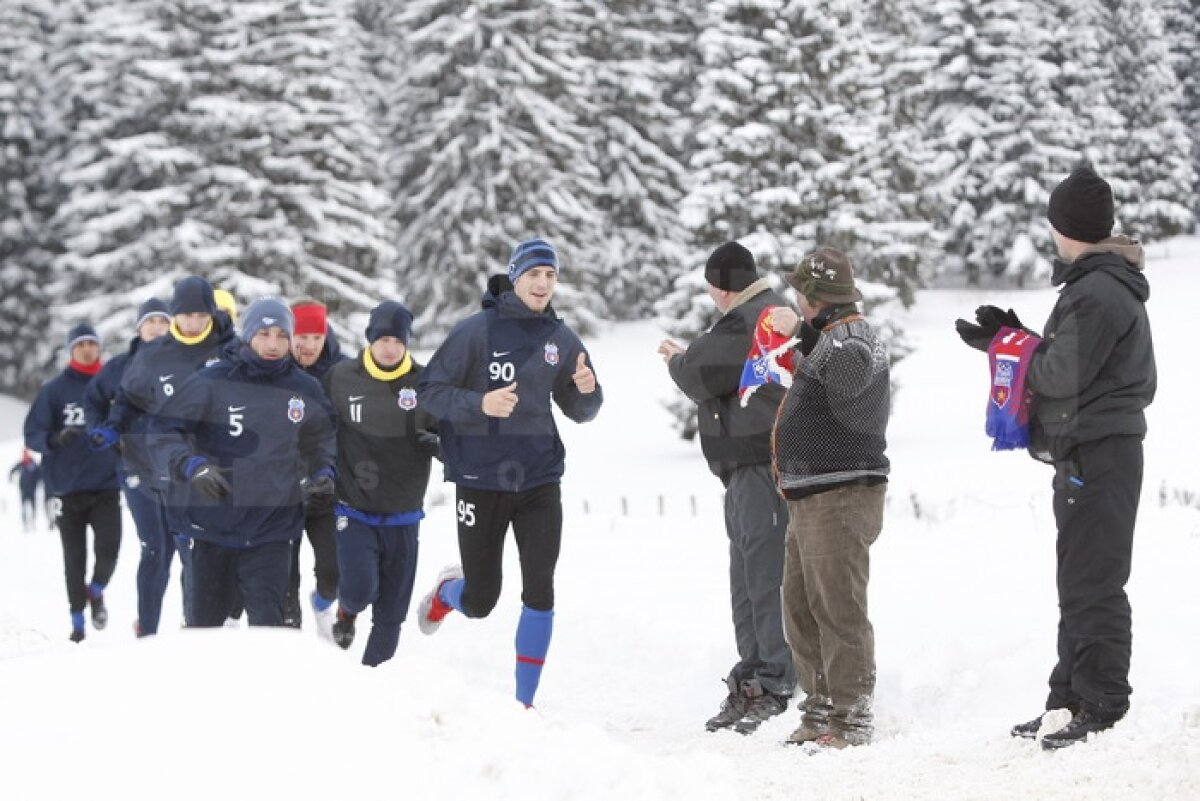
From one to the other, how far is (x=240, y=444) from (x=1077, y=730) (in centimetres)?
445

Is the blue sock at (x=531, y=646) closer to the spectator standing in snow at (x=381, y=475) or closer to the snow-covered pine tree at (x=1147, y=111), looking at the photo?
the spectator standing in snow at (x=381, y=475)

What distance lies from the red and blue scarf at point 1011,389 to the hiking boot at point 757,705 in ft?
6.66

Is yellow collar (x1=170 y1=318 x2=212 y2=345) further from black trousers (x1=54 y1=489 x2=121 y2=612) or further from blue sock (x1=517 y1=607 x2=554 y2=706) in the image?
blue sock (x1=517 y1=607 x2=554 y2=706)

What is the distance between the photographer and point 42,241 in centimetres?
3766

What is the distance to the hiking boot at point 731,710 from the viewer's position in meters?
6.93

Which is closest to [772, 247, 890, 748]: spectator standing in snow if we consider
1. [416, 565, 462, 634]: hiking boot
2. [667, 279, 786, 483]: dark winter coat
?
[667, 279, 786, 483]: dark winter coat

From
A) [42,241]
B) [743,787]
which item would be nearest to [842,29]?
[743,787]

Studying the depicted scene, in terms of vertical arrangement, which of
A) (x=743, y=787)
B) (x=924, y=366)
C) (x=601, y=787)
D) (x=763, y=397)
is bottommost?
(x=924, y=366)

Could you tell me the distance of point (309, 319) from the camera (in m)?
8.98

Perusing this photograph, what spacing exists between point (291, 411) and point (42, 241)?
33.8 metres

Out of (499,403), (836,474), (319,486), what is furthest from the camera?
(319,486)

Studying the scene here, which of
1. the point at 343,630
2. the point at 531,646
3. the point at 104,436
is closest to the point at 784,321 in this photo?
the point at 531,646

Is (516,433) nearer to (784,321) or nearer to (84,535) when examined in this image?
(784,321)

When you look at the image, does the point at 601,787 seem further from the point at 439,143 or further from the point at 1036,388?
the point at 439,143
